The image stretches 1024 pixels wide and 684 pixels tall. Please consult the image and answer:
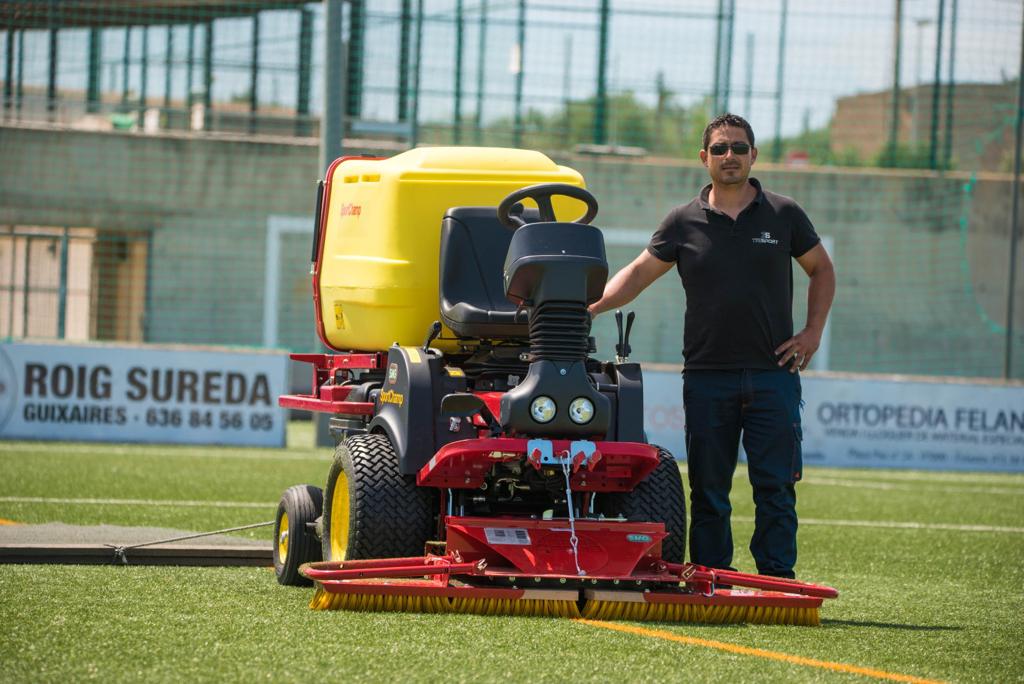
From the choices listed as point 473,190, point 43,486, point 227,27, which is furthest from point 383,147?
point 473,190

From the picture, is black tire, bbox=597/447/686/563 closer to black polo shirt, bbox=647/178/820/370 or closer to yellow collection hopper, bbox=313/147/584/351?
black polo shirt, bbox=647/178/820/370

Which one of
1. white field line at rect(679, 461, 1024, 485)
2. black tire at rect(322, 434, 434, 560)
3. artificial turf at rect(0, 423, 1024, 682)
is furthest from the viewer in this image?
white field line at rect(679, 461, 1024, 485)

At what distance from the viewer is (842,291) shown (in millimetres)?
25531

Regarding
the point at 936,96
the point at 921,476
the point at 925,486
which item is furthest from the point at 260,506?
the point at 936,96

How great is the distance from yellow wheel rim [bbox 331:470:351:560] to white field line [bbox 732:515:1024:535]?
5079 millimetres

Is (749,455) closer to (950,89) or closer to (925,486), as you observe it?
(925,486)

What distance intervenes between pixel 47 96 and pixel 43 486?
14.4 meters

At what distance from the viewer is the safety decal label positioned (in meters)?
5.53

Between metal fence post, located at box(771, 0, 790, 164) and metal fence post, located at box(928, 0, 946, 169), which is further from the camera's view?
metal fence post, located at box(928, 0, 946, 169)

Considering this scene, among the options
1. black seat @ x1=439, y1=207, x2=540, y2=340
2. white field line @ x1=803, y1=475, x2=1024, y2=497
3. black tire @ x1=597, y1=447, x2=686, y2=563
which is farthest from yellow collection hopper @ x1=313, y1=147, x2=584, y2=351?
white field line @ x1=803, y1=475, x2=1024, y2=497

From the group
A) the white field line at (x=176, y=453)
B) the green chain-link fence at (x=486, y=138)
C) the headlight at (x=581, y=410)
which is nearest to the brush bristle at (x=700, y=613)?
the headlight at (x=581, y=410)

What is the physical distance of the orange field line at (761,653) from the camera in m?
4.62

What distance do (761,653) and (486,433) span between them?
4.98 ft

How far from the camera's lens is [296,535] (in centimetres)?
668
